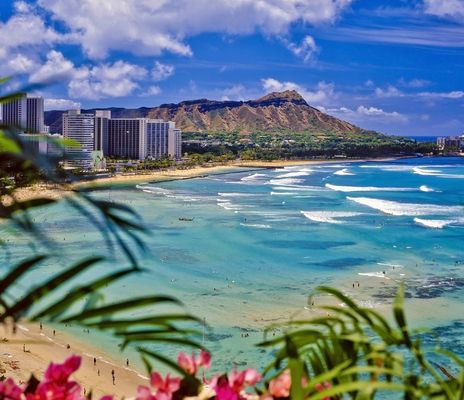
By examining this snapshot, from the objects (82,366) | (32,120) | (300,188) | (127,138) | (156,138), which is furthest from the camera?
(156,138)

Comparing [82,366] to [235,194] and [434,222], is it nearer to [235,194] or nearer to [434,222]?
[434,222]

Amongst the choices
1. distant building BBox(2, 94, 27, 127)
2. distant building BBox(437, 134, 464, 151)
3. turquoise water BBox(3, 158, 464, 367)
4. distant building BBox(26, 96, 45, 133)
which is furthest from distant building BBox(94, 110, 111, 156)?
distant building BBox(2, 94, 27, 127)

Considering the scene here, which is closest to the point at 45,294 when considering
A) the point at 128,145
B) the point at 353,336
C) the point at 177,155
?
the point at 353,336

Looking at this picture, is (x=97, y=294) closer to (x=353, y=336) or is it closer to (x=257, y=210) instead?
(x=353, y=336)

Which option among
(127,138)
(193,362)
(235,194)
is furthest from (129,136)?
(193,362)

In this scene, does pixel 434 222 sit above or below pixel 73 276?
below
